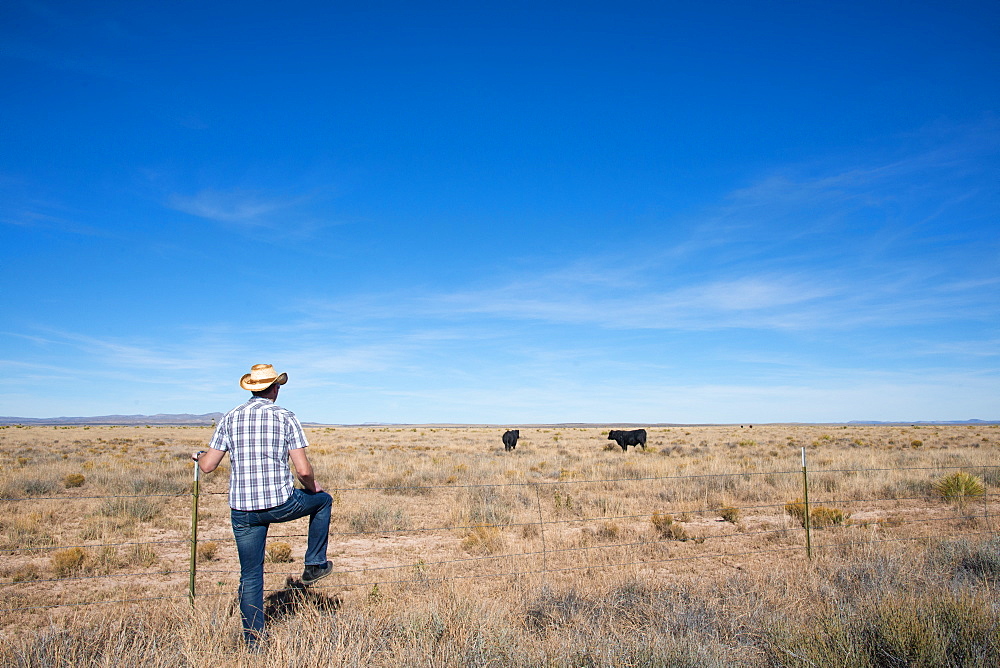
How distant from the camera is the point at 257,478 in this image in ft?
14.0

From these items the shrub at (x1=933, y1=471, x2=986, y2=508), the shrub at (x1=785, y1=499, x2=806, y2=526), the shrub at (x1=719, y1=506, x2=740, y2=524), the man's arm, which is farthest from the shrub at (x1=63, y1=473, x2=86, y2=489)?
the shrub at (x1=933, y1=471, x2=986, y2=508)

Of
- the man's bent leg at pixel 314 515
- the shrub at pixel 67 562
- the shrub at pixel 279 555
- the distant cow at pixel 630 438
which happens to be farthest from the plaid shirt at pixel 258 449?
the distant cow at pixel 630 438

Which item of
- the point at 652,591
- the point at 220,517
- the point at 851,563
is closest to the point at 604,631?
the point at 652,591

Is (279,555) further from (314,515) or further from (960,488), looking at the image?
(960,488)

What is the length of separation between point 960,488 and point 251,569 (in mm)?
13760

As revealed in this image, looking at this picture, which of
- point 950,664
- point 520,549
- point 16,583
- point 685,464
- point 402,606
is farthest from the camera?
point 685,464

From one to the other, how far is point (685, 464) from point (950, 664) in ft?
53.0

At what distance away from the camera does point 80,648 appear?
4359mm

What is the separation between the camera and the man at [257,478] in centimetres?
427

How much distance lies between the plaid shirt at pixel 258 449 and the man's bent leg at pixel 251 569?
147 millimetres

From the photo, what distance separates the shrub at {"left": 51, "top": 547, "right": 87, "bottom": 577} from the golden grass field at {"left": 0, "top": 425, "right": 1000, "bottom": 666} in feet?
0.07

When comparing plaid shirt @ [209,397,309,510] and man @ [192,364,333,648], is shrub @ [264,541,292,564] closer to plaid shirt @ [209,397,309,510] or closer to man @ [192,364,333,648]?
man @ [192,364,333,648]

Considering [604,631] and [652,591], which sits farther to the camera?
[652,591]

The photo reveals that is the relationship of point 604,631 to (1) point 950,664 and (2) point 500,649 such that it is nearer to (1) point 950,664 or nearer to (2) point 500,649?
(2) point 500,649
